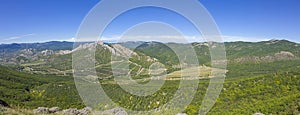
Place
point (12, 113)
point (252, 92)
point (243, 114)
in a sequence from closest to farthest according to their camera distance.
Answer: point (12, 113) → point (243, 114) → point (252, 92)

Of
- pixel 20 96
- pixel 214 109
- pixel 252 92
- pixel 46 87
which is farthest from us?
pixel 46 87

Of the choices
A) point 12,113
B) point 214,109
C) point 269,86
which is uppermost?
point 12,113

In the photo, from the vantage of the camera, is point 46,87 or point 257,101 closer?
point 257,101

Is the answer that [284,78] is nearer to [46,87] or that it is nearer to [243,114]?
[243,114]

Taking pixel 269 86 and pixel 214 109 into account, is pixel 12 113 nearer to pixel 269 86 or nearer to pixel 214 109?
pixel 214 109

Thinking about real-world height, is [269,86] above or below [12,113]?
below

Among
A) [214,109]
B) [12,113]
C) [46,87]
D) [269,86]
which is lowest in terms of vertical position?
[46,87]

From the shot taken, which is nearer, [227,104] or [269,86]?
[227,104]

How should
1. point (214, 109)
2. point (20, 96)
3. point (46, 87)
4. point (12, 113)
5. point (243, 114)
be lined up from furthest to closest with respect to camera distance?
point (46, 87)
point (20, 96)
point (214, 109)
point (243, 114)
point (12, 113)

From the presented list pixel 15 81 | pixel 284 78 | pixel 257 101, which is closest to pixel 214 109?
pixel 257 101

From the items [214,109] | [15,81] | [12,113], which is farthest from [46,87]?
[12,113]
